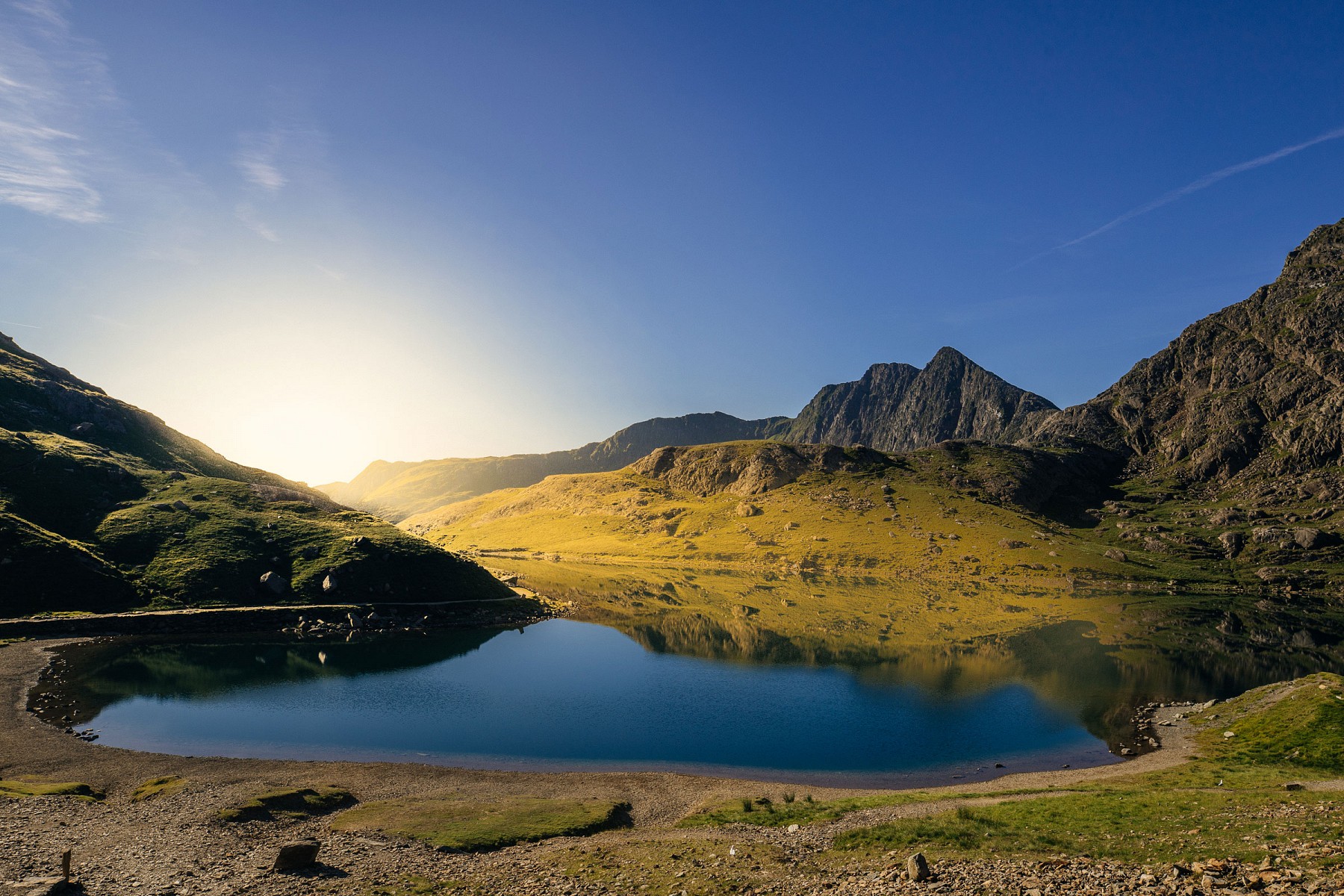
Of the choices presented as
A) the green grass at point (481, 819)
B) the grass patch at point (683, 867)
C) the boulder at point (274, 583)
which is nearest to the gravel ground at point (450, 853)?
the grass patch at point (683, 867)

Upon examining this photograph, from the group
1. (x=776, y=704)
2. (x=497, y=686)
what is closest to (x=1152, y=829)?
(x=776, y=704)

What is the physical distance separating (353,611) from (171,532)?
145 ft

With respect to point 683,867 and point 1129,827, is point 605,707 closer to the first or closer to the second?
point 683,867

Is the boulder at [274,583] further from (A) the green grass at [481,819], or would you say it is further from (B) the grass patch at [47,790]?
(A) the green grass at [481,819]

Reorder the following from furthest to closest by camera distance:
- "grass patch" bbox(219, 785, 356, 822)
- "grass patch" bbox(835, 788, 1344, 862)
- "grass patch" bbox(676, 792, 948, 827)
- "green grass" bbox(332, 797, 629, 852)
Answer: "grass patch" bbox(676, 792, 948, 827)
"grass patch" bbox(219, 785, 356, 822)
"green grass" bbox(332, 797, 629, 852)
"grass patch" bbox(835, 788, 1344, 862)

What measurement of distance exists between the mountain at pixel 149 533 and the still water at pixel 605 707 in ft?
62.1

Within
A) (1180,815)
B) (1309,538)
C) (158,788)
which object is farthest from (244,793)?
(1309,538)

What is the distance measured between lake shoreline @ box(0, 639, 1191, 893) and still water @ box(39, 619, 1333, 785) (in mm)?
4052

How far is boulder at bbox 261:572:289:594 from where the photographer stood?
11344 cm

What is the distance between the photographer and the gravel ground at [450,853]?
907 inches

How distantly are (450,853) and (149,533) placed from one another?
125 m

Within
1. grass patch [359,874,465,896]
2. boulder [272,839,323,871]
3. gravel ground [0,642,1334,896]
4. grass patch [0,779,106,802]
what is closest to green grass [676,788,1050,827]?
gravel ground [0,642,1334,896]

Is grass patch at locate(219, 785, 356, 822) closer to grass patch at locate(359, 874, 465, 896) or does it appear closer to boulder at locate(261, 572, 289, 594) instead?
grass patch at locate(359, 874, 465, 896)

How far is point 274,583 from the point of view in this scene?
374ft
